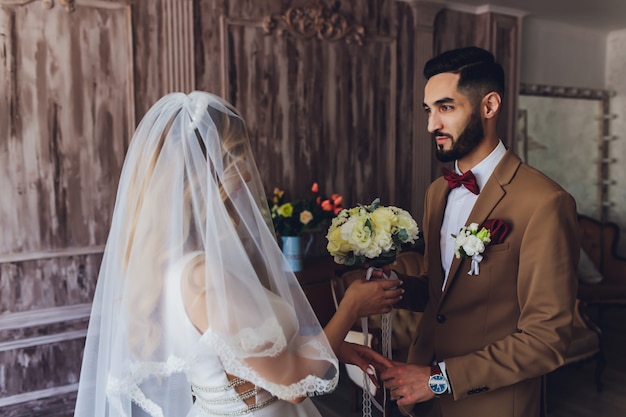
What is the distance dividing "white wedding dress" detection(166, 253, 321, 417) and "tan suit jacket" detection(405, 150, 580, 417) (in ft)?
1.71

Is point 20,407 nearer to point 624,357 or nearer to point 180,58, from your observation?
point 180,58

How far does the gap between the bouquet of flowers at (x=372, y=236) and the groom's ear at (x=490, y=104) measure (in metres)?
0.40

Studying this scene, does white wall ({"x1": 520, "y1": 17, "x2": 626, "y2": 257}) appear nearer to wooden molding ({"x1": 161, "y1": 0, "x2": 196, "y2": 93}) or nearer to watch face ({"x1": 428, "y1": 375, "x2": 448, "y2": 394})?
wooden molding ({"x1": 161, "y1": 0, "x2": 196, "y2": 93})

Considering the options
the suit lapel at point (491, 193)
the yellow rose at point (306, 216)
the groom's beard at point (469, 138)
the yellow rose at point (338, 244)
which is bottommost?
the yellow rose at point (306, 216)

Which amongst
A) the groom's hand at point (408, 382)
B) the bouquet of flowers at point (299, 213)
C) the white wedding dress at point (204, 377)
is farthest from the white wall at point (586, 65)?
the white wedding dress at point (204, 377)

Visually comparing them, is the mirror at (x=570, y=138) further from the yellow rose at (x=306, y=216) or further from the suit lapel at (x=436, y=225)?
the suit lapel at (x=436, y=225)

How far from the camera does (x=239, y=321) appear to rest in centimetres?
134

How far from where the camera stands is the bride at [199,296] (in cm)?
136

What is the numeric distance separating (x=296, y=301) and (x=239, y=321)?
0.73 feet

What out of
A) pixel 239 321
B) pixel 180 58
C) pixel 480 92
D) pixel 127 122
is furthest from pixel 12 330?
pixel 480 92

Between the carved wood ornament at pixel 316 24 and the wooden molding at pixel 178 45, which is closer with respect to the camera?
the wooden molding at pixel 178 45

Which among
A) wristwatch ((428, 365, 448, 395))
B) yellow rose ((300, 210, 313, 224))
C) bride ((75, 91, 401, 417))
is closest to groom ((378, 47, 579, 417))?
wristwatch ((428, 365, 448, 395))

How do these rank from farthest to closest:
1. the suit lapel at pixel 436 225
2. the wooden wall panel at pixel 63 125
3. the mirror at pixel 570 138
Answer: the mirror at pixel 570 138 < the wooden wall panel at pixel 63 125 < the suit lapel at pixel 436 225

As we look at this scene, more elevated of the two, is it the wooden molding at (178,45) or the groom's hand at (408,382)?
the wooden molding at (178,45)
